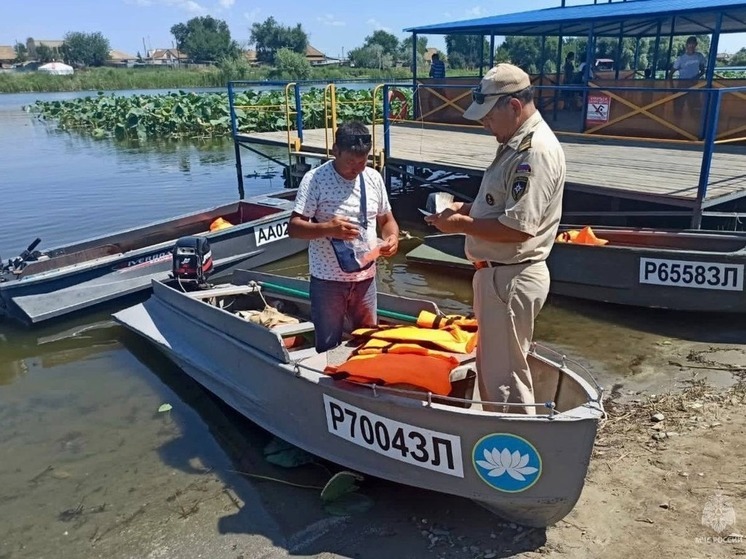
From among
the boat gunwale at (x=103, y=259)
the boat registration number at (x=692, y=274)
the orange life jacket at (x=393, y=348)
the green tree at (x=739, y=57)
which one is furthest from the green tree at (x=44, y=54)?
the orange life jacket at (x=393, y=348)

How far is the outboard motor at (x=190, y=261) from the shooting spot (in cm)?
642

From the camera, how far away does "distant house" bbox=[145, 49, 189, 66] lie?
110 meters

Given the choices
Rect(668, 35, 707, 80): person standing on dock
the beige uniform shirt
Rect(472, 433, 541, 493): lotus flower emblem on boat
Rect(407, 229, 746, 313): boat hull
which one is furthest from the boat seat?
Rect(668, 35, 707, 80): person standing on dock

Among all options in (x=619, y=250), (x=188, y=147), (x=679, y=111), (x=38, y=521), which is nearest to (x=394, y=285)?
(x=619, y=250)

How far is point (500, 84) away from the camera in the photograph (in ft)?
8.91

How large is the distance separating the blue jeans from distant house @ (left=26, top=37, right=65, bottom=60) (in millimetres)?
126595

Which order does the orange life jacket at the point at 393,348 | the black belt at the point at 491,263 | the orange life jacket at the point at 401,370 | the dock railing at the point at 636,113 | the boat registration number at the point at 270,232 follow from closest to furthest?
the black belt at the point at 491,263 < the orange life jacket at the point at 401,370 < the orange life jacket at the point at 393,348 < the boat registration number at the point at 270,232 < the dock railing at the point at 636,113

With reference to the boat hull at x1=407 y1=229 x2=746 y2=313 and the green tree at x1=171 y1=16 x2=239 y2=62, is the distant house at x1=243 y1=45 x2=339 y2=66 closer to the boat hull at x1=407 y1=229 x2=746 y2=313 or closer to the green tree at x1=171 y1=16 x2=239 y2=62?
the green tree at x1=171 y1=16 x2=239 y2=62

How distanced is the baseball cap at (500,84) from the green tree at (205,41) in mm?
106537

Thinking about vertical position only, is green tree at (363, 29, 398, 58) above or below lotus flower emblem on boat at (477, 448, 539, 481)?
above

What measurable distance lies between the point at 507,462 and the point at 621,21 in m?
11.9

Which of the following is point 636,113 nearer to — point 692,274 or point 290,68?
point 692,274

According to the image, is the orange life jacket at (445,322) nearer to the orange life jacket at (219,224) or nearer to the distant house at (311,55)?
the orange life jacket at (219,224)

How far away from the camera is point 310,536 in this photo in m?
3.67
